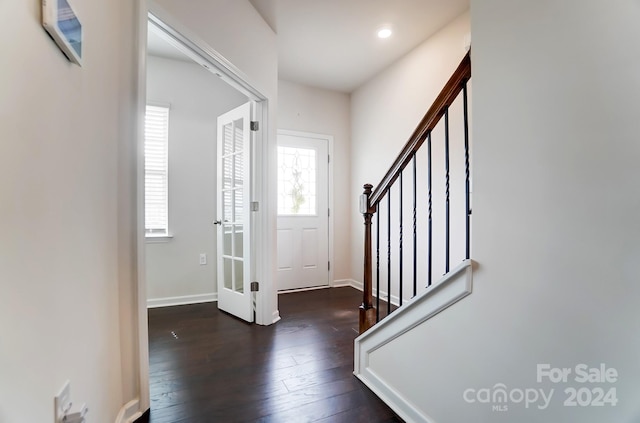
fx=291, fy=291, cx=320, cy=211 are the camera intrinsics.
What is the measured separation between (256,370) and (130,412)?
69cm

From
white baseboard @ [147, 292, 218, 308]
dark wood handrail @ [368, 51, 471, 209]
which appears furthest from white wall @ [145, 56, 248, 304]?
dark wood handrail @ [368, 51, 471, 209]

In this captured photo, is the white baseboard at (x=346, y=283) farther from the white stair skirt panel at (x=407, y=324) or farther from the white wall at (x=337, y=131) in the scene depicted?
the white stair skirt panel at (x=407, y=324)

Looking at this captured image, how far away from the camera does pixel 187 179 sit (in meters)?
3.29

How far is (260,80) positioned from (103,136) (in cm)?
161

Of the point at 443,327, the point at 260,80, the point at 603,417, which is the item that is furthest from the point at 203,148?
the point at 603,417

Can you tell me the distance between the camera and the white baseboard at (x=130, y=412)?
135 cm

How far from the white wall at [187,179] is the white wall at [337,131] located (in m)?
0.96

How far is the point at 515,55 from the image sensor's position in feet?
3.18

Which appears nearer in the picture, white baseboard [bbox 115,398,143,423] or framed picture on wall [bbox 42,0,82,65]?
framed picture on wall [bbox 42,0,82,65]

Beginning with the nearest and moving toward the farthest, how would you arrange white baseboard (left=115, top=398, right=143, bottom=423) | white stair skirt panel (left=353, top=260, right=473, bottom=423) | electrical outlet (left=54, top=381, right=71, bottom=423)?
electrical outlet (left=54, top=381, right=71, bottom=423), white stair skirt panel (left=353, top=260, right=473, bottom=423), white baseboard (left=115, top=398, right=143, bottom=423)

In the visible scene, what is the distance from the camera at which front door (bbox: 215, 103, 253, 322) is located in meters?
2.70

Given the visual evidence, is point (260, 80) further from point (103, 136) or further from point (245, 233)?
point (103, 136)

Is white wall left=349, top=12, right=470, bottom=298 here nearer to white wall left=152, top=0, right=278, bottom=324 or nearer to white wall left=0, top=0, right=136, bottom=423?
white wall left=152, top=0, right=278, bottom=324

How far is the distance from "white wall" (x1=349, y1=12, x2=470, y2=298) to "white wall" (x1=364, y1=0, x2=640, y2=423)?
4.97ft
